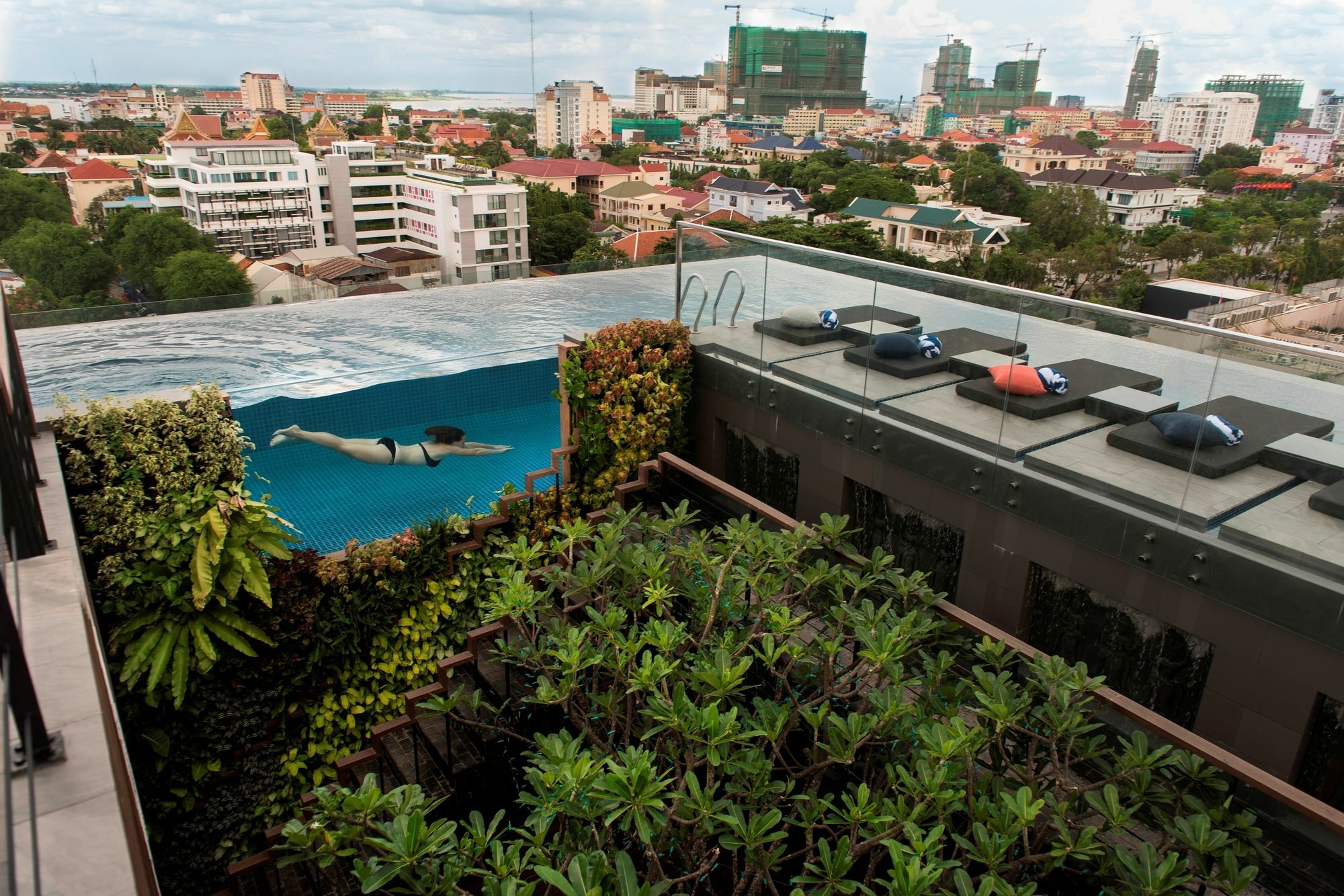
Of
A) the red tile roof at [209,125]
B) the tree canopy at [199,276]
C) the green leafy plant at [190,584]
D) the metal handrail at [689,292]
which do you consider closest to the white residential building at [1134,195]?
the tree canopy at [199,276]

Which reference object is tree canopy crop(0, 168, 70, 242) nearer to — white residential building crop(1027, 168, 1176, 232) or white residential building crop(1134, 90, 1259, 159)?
white residential building crop(1027, 168, 1176, 232)

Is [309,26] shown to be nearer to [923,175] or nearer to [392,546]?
[923,175]

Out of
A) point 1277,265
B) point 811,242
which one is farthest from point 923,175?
point 811,242

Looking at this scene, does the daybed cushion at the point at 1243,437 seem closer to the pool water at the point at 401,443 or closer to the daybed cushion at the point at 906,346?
the daybed cushion at the point at 906,346

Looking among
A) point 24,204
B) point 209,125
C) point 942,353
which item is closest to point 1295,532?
point 942,353

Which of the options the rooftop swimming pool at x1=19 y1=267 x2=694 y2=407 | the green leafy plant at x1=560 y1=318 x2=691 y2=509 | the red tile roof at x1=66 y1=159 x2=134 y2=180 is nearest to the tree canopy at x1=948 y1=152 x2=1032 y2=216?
the rooftop swimming pool at x1=19 y1=267 x2=694 y2=407

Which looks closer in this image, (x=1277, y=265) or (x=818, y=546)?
(x=818, y=546)
